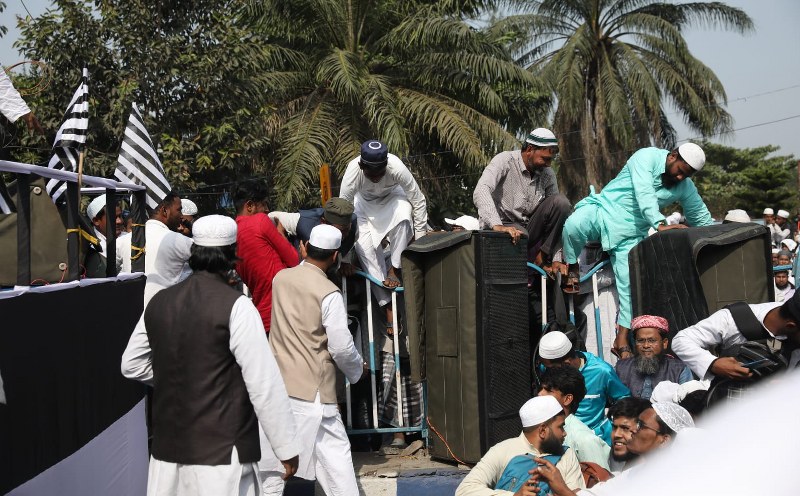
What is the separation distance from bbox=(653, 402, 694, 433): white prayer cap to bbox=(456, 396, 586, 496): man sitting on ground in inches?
21.0

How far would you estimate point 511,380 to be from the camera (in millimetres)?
6910

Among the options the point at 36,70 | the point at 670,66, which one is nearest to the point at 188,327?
the point at 36,70

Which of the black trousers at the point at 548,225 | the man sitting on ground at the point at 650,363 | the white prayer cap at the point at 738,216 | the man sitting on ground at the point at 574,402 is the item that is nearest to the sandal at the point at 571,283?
the black trousers at the point at 548,225

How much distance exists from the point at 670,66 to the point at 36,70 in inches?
854

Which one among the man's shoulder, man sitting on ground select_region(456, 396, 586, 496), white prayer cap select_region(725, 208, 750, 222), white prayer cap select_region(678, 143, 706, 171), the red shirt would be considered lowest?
man sitting on ground select_region(456, 396, 586, 496)

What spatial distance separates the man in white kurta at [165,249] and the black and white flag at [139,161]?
79 centimetres

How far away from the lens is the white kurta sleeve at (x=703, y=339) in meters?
5.65

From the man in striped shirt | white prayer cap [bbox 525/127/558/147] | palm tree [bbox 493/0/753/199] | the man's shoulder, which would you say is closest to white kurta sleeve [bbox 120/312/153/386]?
the man's shoulder

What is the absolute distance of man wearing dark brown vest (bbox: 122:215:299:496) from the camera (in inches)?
177

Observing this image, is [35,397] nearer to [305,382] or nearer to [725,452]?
[305,382]

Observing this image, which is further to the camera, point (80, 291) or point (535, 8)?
point (535, 8)

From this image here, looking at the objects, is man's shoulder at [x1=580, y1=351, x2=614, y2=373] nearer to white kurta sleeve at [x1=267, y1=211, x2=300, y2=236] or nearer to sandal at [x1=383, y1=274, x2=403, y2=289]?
sandal at [x1=383, y1=274, x2=403, y2=289]

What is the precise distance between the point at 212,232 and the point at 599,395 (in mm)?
3017

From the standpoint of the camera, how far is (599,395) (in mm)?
6516
